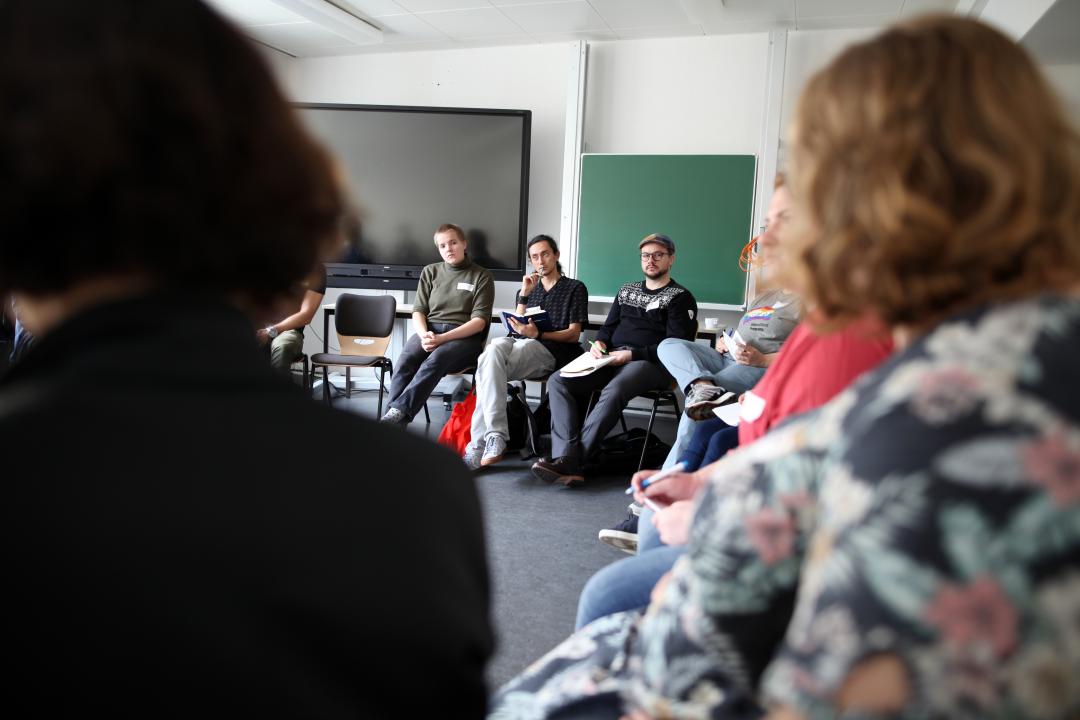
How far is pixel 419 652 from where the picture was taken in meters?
0.48

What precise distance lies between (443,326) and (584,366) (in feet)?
3.69

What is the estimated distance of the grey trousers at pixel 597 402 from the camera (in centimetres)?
362

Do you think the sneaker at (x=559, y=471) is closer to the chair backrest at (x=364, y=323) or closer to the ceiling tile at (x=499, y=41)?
the chair backrest at (x=364, y=323)

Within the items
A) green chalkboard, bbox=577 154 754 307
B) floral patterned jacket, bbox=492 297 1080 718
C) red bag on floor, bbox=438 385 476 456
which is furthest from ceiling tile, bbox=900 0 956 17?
floral patterned jacket, bbox=492 297 1080 718

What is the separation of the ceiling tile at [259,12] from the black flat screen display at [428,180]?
2.13ft

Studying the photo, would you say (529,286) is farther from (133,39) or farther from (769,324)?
(133,39)

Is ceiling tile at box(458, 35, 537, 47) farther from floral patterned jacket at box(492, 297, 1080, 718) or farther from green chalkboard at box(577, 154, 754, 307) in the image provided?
floral patterned jacket at box(492, 297, 1080, 718)

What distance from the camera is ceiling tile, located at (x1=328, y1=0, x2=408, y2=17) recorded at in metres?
4.87

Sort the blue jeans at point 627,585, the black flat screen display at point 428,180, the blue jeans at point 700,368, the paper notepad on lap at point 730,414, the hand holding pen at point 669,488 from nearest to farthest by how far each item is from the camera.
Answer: the blue jeans at point 627,585, the hand holding pen at point 669,488, the paper notepad on lap at point 730,414, the blue jeans at point 700,368, the black flat screen display at point 428,180

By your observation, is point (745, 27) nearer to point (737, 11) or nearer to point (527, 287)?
point (737, 11)

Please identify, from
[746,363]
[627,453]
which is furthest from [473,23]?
[746,363]

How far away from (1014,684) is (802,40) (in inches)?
209

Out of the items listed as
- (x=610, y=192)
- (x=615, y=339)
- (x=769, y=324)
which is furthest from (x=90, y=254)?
(x=610, y=192)

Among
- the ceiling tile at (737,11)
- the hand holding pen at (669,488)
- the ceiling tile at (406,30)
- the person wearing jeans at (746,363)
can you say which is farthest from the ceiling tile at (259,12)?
the hand holding pen at (669,488)
